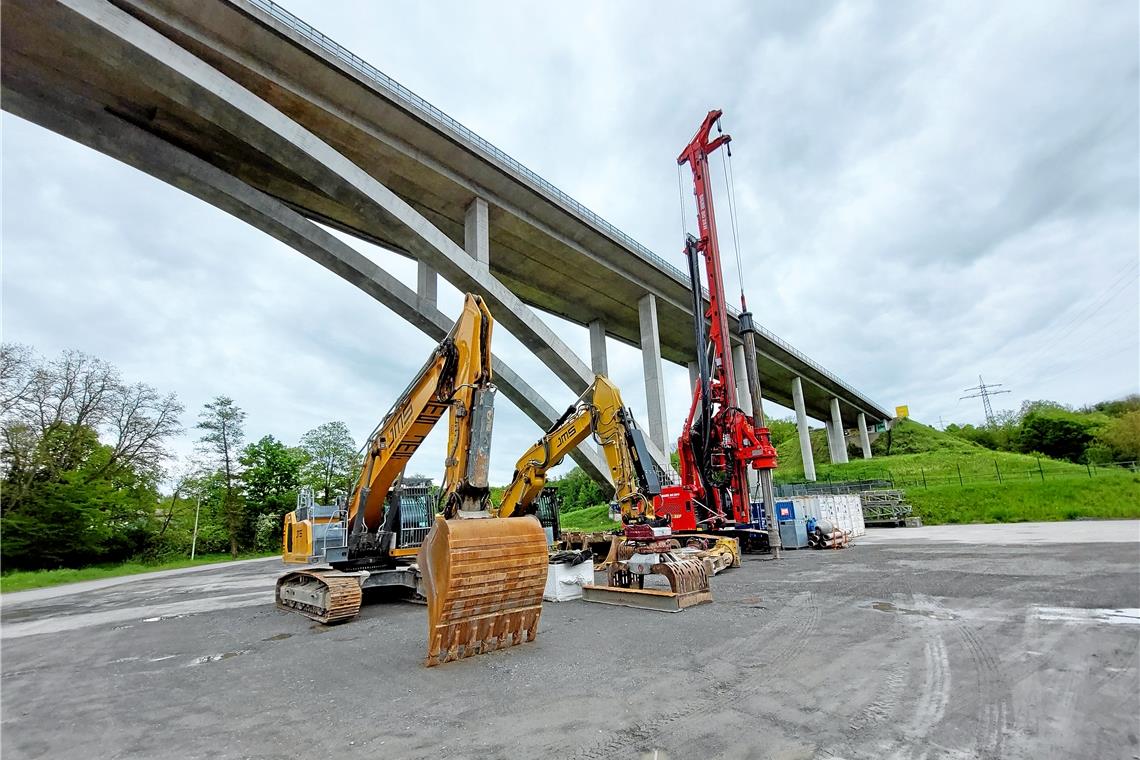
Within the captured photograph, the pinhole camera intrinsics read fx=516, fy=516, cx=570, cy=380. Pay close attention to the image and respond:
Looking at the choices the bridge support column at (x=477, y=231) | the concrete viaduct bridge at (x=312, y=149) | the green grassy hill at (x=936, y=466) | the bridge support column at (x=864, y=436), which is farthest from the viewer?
the bridge support column at (x=864, y=436)

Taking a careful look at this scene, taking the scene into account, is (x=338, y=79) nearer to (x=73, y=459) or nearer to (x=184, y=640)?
(x=184, y=640)

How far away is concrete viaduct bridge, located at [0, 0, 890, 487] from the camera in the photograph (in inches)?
548

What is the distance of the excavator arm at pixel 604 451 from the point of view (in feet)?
35.2

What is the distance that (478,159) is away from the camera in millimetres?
19500

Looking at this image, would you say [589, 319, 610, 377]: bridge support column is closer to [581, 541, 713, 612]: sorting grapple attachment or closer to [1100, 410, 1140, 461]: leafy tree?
[581, 541, 713, 612]: sorting grapple attachment

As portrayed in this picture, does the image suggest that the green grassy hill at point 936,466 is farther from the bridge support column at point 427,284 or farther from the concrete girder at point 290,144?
the bridge support column at point 427,284

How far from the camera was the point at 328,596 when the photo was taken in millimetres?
8383

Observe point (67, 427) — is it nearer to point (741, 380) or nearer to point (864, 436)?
point (741, 380)

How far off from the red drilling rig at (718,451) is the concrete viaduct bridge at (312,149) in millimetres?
5179

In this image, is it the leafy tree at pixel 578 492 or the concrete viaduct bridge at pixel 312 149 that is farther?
the leafy tree at pixel 578 492

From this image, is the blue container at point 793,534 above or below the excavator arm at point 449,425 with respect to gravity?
below

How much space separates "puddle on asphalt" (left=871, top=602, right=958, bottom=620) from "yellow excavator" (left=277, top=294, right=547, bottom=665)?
503 centimetres

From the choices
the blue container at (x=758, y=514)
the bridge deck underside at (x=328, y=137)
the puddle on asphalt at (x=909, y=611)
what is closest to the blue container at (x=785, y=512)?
the blue container at (x=758, y=514)

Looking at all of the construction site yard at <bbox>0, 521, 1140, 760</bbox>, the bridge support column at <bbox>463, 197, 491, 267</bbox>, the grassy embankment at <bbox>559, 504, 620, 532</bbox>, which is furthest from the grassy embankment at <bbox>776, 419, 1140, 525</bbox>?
the bridge support column at <bbox>463, 197, 491, 267</bbox>
